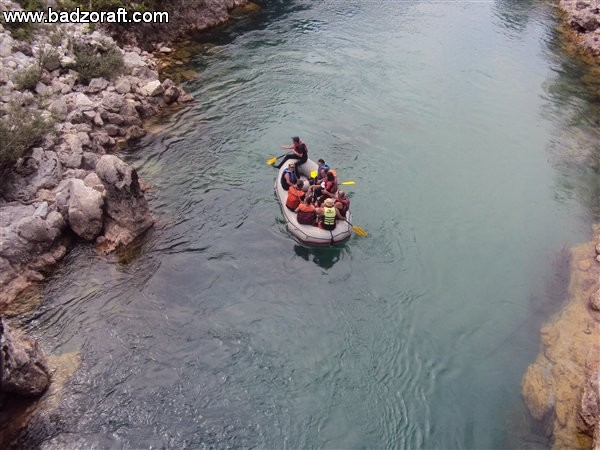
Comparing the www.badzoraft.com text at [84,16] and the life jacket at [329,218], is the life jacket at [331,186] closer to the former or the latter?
the life jacket at [329,218]

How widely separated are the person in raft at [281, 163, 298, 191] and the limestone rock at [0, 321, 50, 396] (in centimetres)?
810

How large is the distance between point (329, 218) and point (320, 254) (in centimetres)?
117

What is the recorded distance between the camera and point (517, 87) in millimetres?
23000

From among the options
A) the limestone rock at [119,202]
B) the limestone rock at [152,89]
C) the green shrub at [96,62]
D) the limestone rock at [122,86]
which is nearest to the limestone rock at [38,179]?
the limestone rock at [119,202]

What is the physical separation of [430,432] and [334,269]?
4.96m

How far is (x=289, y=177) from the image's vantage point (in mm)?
14547

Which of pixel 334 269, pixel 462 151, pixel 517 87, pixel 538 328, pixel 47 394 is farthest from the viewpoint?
pixel 517 87

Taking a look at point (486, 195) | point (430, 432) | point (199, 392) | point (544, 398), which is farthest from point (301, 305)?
point (486, 195)

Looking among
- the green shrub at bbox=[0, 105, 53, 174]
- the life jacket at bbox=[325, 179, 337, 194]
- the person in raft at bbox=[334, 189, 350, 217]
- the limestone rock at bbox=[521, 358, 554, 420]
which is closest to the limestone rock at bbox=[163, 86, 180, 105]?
the green shrub at bbox=[0, 105, 53, 174]

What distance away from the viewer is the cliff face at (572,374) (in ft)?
32.3

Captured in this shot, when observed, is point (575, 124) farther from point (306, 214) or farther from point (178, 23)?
point (178, 23)

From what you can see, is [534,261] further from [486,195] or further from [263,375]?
[263,375]

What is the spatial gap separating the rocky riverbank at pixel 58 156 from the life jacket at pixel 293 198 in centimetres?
423

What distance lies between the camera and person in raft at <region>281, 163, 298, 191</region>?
14.5 m
